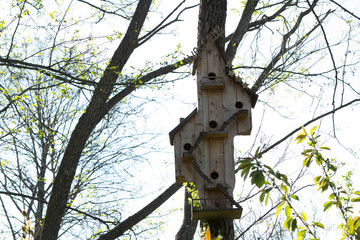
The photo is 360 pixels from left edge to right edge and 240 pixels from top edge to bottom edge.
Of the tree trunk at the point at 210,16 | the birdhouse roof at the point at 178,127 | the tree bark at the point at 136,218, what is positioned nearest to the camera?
the birdhouse roof at the point at 178,127

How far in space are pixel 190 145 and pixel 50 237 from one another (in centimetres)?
360

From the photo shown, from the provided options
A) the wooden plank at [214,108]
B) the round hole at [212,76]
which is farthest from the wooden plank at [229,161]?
the round hole at [212,76]

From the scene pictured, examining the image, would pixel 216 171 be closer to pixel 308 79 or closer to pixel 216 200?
pixel 216 200

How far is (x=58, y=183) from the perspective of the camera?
25.2 ft

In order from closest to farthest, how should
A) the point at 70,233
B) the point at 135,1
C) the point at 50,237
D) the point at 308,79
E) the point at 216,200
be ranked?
the point at 216,200 < the point at 50,237 < the point at 308,79 < the point at 135,1 < the point at 70,233

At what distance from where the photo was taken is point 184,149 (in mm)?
4727

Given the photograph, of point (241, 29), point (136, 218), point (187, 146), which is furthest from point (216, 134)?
point (241, 29)

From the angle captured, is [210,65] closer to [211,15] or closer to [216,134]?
[216,134]

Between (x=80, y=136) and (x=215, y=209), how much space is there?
3.90 metres

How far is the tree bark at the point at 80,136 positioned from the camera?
7594 mm

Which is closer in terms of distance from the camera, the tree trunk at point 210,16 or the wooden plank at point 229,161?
the wooden plank at point 229,161

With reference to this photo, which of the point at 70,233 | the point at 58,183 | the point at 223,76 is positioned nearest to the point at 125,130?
the point at 70,233

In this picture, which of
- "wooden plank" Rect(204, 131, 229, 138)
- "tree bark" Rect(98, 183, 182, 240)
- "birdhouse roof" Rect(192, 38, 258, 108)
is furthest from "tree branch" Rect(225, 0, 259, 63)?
"wooden plank" Rect(204, 131, 229, 138)

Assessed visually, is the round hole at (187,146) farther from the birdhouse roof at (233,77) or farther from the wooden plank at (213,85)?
the birdhouse roof at (233,77)
